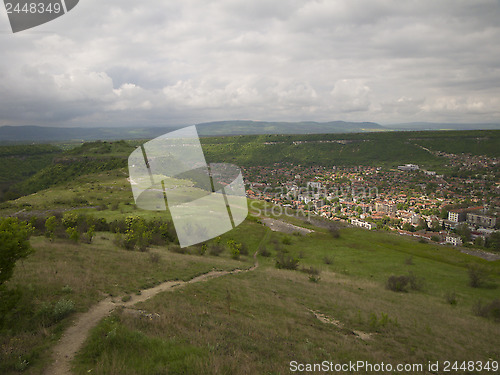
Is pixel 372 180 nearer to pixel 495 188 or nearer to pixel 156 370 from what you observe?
pixel 495 188

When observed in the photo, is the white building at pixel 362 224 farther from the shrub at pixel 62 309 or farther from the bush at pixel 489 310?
the shrub at pixel 62 309

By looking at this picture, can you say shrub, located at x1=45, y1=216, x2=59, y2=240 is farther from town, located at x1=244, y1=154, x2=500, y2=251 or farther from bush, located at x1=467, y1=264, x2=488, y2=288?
town, located at x1=244, y1=154, x2=500, y2=251

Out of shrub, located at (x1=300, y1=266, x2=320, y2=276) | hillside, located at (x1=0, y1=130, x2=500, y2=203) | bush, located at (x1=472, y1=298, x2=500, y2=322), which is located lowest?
shrub, located at (x1=300, y1=266, x2=320, y2=276)

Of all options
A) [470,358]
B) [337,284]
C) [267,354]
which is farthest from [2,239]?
[337,284]

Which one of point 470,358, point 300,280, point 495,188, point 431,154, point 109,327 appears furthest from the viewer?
point 431,154

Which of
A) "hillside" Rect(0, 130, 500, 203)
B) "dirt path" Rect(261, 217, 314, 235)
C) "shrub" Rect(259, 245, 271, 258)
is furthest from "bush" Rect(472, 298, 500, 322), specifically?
"hillside" Rect(0, 130, 500, 203)

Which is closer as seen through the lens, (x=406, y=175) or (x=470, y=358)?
(x=470, y=358)

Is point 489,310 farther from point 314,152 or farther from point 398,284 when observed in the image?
point 314,152

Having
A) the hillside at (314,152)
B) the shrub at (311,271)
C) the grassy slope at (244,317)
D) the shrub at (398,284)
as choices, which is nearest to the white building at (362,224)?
the grassy slope at (244,317)
